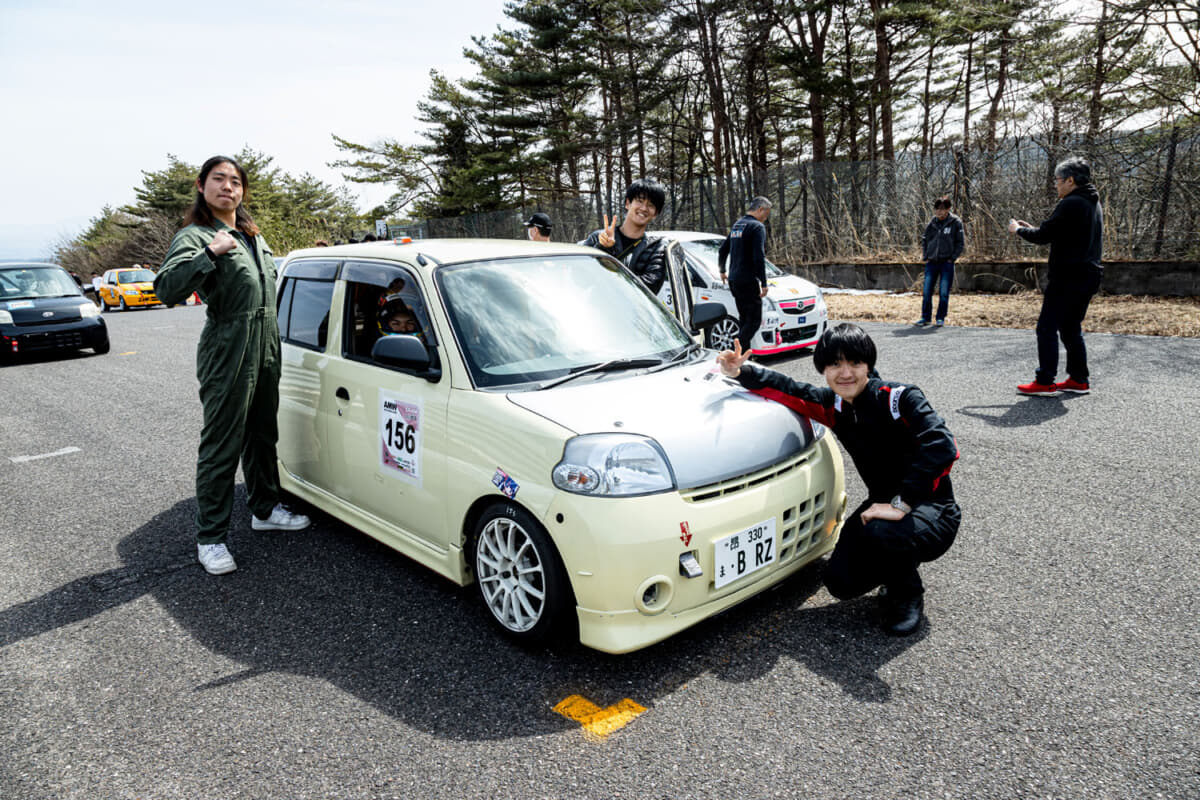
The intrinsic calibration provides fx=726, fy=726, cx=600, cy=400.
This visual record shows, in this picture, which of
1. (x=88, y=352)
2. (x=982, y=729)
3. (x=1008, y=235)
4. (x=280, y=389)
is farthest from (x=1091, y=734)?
(x=88, y=352)

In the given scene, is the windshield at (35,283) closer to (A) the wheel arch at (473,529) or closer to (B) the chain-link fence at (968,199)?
(B) the chain-link fence at (968,199)

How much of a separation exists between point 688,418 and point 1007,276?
13057mm

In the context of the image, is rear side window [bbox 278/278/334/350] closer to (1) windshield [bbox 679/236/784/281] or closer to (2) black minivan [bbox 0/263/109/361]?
(1) windshield [bbox 679/236/784/281]

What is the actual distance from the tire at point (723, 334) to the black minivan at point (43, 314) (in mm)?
10879

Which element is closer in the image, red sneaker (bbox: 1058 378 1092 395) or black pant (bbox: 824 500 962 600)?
black pant (bbox: 824 500 962 600)

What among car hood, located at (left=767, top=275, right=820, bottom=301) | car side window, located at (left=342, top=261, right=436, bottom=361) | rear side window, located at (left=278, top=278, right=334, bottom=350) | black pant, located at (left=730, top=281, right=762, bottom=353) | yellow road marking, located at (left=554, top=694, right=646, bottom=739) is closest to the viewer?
yellow road marking, located at (left=554, top=694, right=646, bottom=739)

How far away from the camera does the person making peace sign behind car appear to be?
5051 mm

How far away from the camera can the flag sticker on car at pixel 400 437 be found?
131 inches

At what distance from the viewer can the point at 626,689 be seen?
274 centimetres

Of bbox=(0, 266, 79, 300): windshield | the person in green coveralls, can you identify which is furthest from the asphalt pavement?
bbox=(0, 266, 79, 300): windshield

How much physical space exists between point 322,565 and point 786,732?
8.63 ft

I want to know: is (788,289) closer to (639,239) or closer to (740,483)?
(639,239)

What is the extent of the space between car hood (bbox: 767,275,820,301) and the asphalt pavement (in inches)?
186

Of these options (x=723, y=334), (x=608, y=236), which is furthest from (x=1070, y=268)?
(x=608, y=236)
